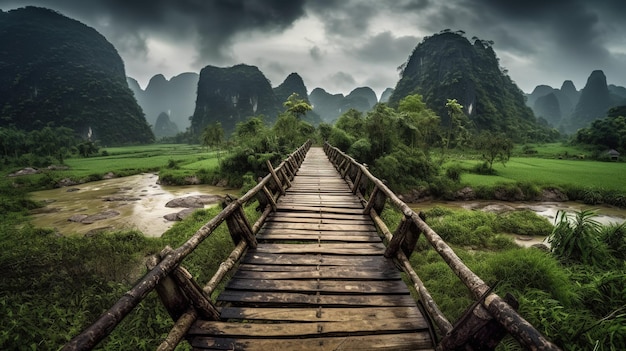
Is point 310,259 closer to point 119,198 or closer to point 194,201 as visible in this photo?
point 194,201

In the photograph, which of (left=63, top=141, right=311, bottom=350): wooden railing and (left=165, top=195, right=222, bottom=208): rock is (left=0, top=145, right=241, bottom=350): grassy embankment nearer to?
(left=63, top=141, right=311, bottom=350): wooden railing

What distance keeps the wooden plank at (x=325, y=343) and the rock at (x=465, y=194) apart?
53.5ft

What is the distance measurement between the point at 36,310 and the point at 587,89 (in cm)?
14892

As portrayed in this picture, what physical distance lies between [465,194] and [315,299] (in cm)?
1651

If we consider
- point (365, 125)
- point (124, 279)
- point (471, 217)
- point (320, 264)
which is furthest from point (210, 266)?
point (365, 125)

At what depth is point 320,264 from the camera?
3180 mm

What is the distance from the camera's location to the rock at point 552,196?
15327 millimetres

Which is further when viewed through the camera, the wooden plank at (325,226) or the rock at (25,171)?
the rock at (25,171)

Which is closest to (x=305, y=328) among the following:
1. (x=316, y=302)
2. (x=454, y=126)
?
(x=316, y=302)

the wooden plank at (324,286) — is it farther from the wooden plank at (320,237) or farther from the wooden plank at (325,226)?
the wooden plank at (325,226)

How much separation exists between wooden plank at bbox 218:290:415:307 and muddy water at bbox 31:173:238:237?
9.45 m

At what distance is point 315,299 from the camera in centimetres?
251

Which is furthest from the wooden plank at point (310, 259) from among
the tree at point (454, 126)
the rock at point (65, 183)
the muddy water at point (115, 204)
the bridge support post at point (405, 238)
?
the tree at point (454, 126)

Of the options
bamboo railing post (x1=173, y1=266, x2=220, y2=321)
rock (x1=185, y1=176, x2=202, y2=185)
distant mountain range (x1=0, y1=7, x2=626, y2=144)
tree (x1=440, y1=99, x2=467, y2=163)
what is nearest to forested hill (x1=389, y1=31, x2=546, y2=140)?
distant mountain range (x1=0, y1=7, x2=626, y2=144)
